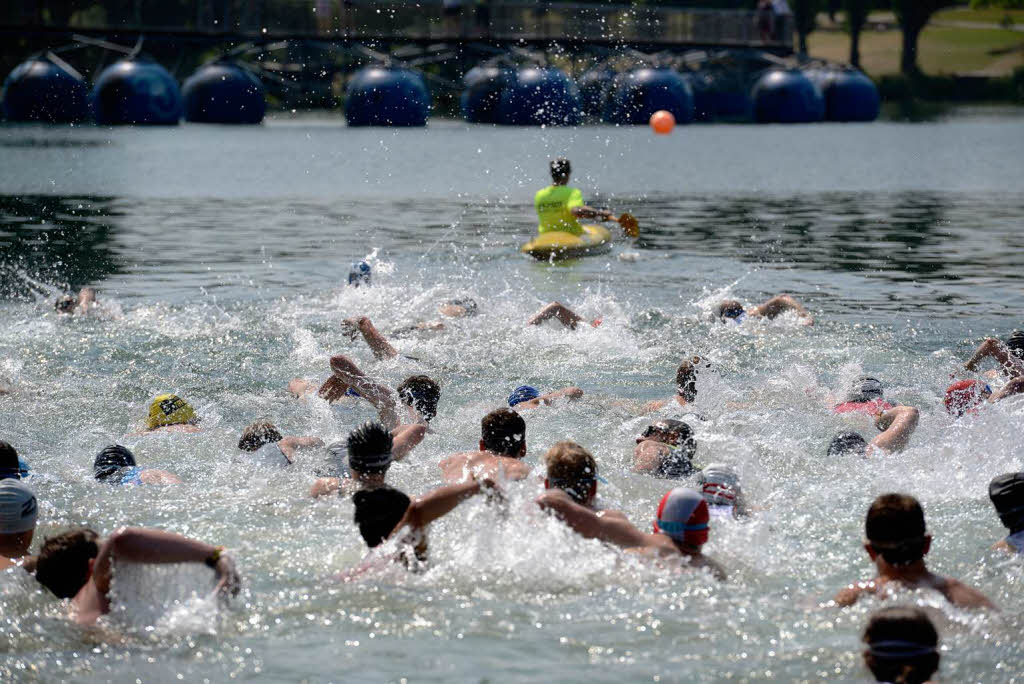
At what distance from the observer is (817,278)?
1894cm

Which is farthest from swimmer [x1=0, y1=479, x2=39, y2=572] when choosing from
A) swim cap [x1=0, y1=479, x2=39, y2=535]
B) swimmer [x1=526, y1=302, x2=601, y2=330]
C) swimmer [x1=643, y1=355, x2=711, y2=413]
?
swimmer [x1=526, y1=302, x2=601, y2=330]

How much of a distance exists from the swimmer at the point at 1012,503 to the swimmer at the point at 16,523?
208 inches

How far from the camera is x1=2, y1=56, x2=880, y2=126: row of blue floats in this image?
181 ft

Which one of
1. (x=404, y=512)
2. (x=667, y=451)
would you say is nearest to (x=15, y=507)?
(x=404, y=512)

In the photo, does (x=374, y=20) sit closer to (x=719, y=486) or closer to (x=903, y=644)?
(x=719, y=486)

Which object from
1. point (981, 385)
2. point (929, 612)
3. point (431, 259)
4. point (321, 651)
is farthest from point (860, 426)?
point (431, 259)

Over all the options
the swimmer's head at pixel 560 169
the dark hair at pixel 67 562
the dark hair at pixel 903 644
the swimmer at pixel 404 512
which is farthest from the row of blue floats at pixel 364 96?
the dark hair at pixel 903 644

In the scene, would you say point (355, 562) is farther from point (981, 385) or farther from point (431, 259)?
point (431, 259)

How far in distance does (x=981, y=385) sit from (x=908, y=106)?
7858 centimetres

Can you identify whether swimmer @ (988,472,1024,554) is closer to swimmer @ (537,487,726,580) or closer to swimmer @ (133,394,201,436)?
swimmer @ (537,487,726,580)

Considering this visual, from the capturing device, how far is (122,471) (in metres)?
8.82

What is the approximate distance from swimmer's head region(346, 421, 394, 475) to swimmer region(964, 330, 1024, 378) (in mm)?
6029

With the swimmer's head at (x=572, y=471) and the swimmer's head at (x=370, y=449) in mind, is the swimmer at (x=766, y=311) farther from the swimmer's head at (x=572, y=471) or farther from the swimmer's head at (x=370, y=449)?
the swimmer's head at (x=370, y=449)

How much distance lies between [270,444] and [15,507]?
2.39m
